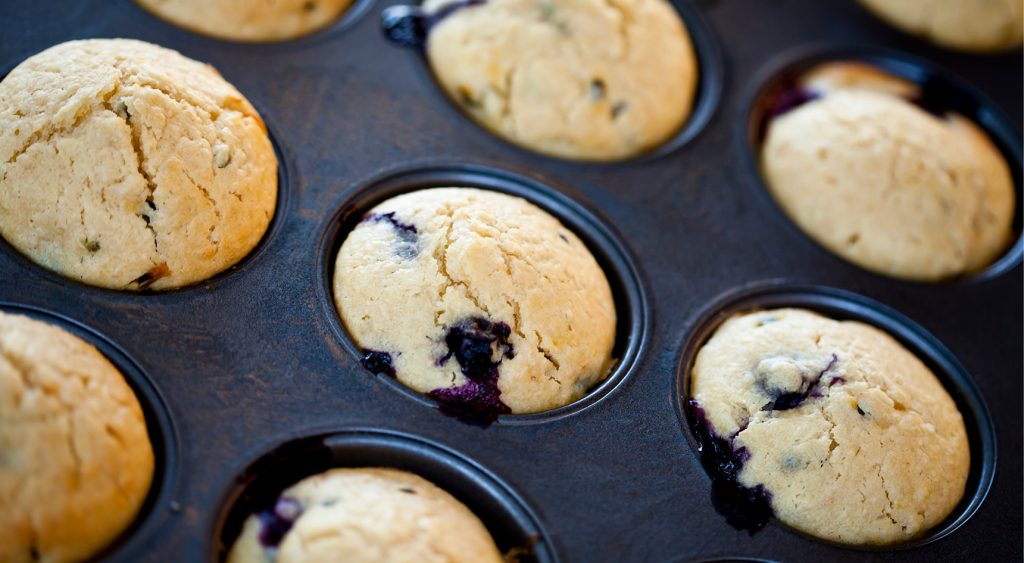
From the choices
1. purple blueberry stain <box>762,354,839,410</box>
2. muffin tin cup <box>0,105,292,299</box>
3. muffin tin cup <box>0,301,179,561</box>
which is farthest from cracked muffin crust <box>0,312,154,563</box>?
purple blueberry stain <box>762,354,839,410</box>

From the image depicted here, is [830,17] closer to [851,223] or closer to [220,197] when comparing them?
[851,223]

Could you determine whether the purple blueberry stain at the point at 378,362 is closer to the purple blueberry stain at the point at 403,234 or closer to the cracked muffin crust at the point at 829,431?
the purple blueberry stain at the point at 403,234

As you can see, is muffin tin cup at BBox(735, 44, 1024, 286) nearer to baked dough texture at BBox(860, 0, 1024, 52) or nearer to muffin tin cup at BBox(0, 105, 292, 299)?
baked dough texture at BBox(860, 0, 1024, 52)

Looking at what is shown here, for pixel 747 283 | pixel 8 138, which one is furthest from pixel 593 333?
pixel 8 138

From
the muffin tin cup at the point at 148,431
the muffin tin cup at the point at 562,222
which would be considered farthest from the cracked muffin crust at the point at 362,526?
the muffin tin cup at the point at 562,222

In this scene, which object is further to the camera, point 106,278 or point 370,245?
point 370,245

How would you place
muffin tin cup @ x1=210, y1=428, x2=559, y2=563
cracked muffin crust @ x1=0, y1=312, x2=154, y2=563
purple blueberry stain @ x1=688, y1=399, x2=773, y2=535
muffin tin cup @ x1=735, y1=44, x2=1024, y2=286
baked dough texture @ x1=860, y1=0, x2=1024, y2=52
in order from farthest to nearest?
baked dough texture @ x1=860, y1=0, x2=1024, y2=52, muffin tin cup @ x1=735, y1=44, x2=1024, y2=286, purple blueberry stain @ x1=688, y1=399, x2=773, y2=535, muffin tin cup @ x1=210, y1=428, x2=559, y2=563, cracked muffin crust @ x1=0, y1=312, x2=154, y2=563
